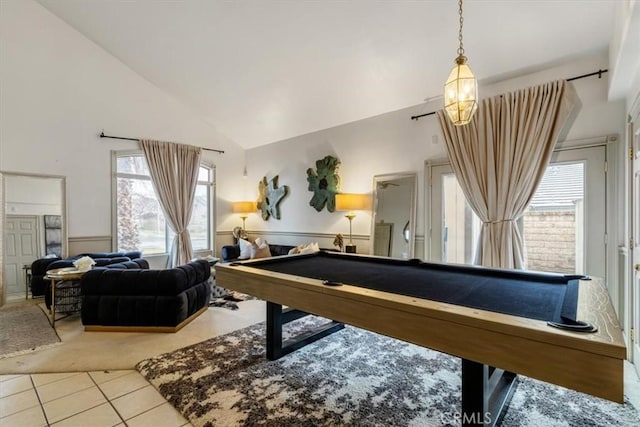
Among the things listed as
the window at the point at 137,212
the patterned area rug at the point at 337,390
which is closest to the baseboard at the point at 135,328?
the patterned area rug at the point at 337,390

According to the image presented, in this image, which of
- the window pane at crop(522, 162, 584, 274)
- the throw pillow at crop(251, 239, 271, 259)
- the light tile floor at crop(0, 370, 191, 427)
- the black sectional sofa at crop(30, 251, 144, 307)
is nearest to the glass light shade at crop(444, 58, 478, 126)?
the window pane at crop(522, 162, 584, 274)

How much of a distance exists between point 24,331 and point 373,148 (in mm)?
4824

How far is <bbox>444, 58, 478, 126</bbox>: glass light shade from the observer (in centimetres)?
209

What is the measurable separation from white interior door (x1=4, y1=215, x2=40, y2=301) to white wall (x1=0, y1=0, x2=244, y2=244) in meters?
0.47

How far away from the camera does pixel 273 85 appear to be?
473cm

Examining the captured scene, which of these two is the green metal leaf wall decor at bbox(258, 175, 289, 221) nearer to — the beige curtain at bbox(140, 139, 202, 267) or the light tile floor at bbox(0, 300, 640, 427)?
the beige curtain at bbox(140, 139, 202, 267)

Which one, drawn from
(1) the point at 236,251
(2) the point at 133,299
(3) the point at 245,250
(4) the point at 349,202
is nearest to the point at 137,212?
(1) the point at 236,251

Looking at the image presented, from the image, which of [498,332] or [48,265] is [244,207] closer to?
[48,265]

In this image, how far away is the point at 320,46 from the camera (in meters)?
3.78

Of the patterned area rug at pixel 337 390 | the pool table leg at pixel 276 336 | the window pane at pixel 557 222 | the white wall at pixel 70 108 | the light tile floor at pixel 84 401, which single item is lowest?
the light tile floor at pixel 84 401

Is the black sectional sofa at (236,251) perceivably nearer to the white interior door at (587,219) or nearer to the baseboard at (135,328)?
the baseboard at (135,328)

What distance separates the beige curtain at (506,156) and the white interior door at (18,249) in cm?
601

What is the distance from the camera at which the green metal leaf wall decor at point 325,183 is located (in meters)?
5.18

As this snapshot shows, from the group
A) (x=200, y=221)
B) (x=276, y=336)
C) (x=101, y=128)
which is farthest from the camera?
(x=200, y=221)
